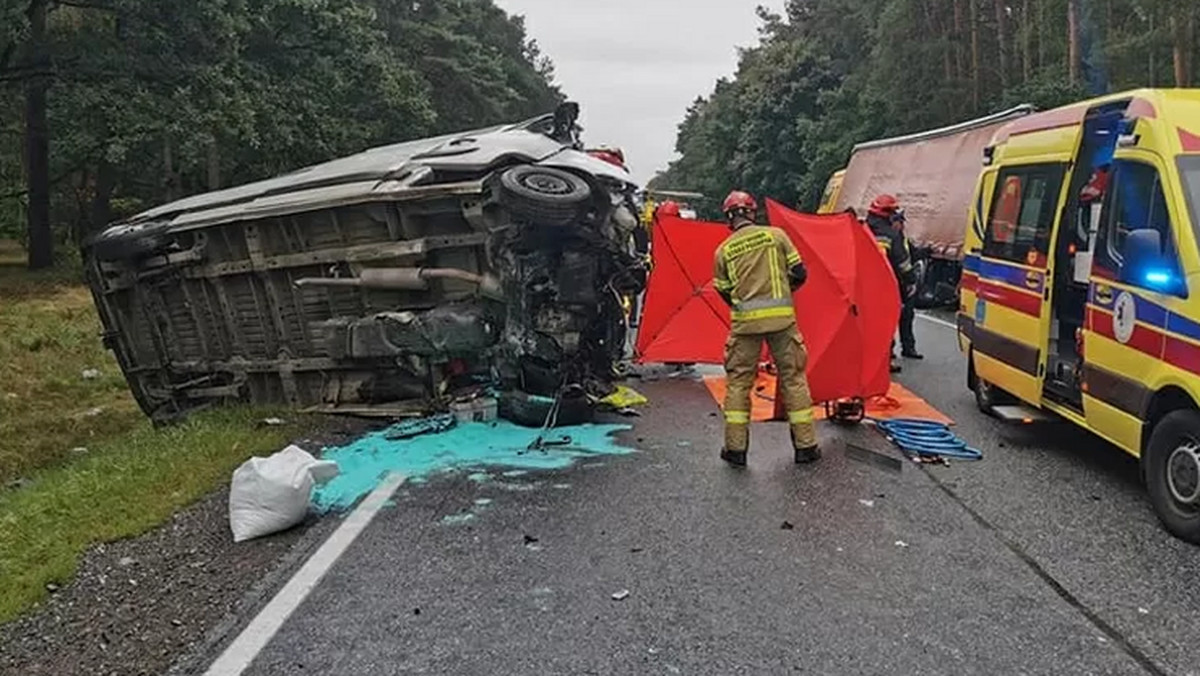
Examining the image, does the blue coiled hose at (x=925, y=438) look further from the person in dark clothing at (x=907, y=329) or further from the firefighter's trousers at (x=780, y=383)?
the person in dark clothing at (x=907, y=329)

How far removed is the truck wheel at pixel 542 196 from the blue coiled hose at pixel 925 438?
2.75m

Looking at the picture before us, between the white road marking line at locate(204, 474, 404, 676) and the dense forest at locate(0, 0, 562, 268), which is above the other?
the dense forest at locate(0, 0, 562, 268)

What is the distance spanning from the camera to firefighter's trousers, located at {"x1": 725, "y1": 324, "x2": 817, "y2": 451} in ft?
21.5

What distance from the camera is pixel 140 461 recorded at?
7.19m

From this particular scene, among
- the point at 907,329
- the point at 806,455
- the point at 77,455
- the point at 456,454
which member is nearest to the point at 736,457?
the point at 806,455

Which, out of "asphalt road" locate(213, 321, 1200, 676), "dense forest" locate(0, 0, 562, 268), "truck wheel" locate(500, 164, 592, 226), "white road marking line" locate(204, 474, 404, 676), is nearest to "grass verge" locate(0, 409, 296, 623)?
"white road marking line" locate(204, 474, 404, 676)

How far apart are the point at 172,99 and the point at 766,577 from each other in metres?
18.0

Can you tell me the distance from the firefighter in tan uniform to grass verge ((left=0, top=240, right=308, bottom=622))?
128 inches

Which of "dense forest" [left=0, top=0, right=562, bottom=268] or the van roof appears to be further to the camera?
"dense forest" [left=0, top=0, right=562, bottom=268]

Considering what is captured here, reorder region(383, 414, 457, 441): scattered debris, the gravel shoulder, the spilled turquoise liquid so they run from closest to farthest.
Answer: the gravel shoulder, the spilled turquoise liquid, region(383, 414, 457, 441): scattered debris

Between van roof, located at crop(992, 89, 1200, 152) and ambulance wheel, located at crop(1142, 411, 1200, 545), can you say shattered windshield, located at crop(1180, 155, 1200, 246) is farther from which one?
ambulance wheel, located at crop(1142, 411, 1200, 545)

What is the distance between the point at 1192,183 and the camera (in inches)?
211

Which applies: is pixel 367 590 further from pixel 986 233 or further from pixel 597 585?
pixel 986 233

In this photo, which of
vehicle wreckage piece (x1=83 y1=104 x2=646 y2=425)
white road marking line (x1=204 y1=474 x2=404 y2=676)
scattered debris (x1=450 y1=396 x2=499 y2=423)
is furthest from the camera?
scattered debris (x1=450 y1=396 x2=499 y2=423)
